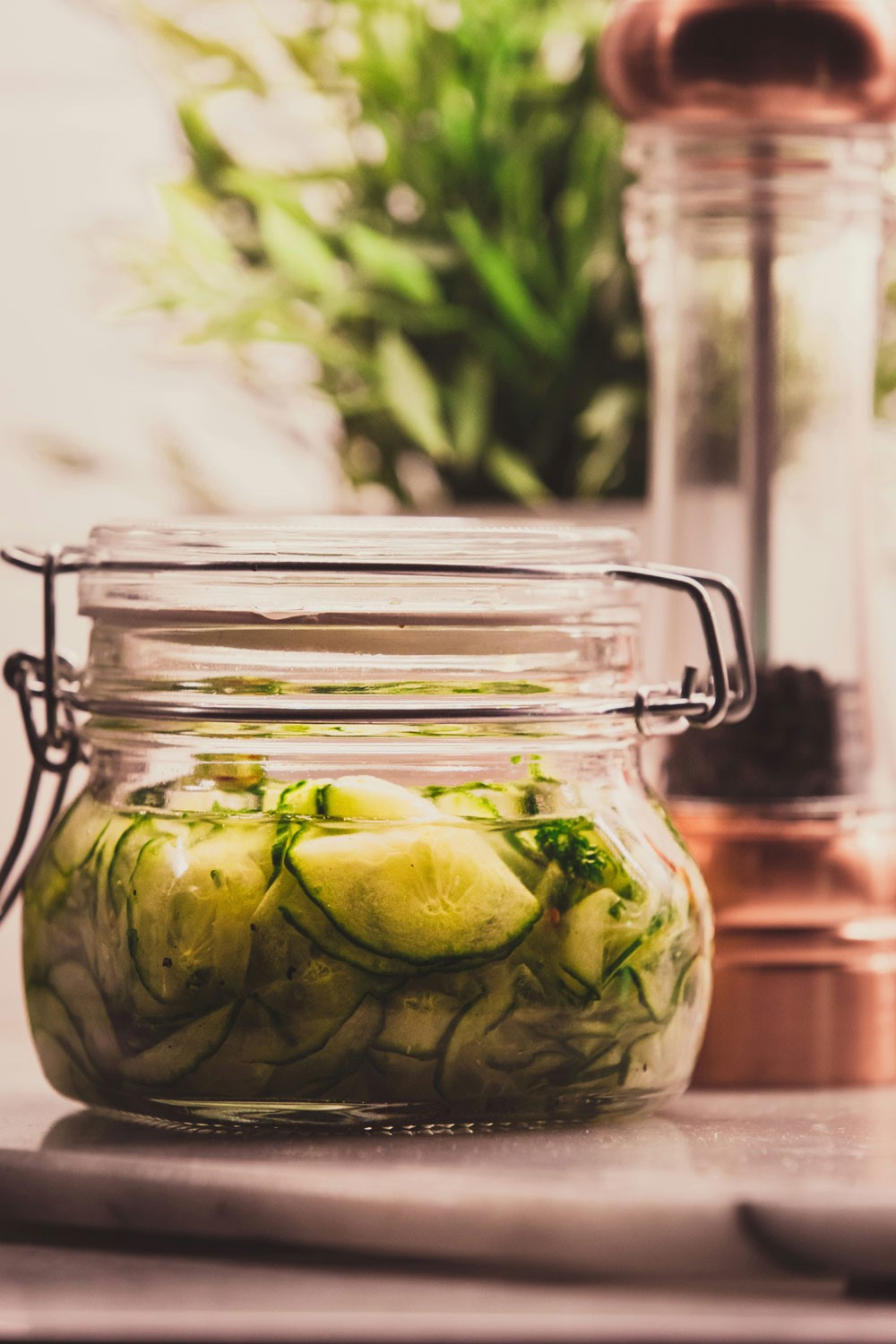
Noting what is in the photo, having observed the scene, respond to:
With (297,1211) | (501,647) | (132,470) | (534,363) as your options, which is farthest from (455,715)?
(132,470)

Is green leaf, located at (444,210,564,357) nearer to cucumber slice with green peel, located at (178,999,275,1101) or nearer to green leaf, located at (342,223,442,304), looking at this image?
green leaf, located at (342,223,442,304)

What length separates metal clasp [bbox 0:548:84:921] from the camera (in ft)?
1.87

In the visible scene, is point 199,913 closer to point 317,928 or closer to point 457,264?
point 317,928

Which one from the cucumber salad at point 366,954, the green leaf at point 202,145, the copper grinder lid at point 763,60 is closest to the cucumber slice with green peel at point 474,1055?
the cucumber salad at point 366,954

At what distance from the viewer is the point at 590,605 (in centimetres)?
56

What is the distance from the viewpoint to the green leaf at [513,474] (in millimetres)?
921

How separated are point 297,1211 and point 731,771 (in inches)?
9.8

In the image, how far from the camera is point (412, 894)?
0.50 m

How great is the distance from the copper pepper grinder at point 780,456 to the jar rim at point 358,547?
0.13 meters

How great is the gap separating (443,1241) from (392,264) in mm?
554

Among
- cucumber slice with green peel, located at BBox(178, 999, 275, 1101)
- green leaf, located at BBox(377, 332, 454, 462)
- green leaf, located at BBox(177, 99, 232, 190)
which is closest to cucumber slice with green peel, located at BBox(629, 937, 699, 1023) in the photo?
cucumber slice with green peel, located at BBox(178, 999, 275, 1101)

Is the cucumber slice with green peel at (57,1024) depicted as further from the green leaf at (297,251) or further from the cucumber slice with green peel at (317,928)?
the green leaf at (297,251)

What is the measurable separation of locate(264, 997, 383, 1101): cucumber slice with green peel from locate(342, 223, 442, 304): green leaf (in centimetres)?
50

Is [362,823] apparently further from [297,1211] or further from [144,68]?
[144,68]
